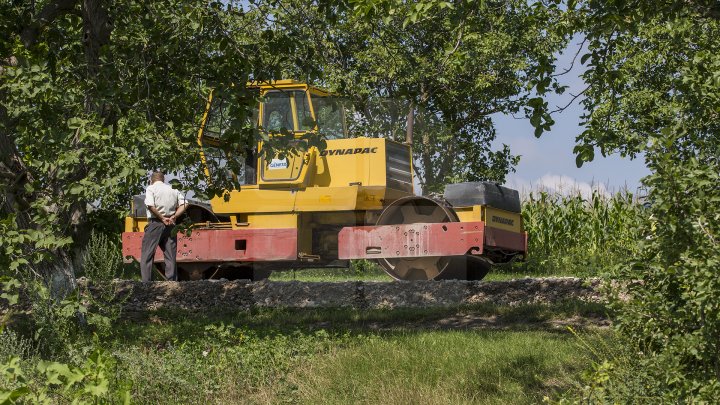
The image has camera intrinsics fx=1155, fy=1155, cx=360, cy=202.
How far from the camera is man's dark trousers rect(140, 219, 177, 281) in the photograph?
17203 mm

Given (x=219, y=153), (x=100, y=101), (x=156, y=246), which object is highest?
(x=100, y=101)

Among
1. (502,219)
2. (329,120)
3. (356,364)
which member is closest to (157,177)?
(329,120)

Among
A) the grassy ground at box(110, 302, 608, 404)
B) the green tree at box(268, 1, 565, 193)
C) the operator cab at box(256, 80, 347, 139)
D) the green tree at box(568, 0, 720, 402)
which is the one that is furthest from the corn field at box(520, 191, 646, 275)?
the green tree at box(568, 0, 720, 402)

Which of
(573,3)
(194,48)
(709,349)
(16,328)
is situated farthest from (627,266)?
(16,328)

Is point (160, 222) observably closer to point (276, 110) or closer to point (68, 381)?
point (276, 110)

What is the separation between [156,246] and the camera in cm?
1741

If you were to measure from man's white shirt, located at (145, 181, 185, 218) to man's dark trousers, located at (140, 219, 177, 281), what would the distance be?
0.27 meters

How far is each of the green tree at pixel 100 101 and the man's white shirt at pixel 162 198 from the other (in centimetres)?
Answer: 399

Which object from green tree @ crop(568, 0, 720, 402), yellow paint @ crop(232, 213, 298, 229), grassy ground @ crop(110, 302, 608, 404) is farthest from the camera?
yellow paint @ crop(232, 213, 298, 229)

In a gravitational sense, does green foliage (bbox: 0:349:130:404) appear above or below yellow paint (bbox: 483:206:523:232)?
below

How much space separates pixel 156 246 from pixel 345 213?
2.90m

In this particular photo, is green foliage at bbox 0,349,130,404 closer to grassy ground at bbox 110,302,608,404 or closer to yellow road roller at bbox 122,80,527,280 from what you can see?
grassy ground at bbox 110,302,608,404

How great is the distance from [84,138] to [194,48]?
1.88m

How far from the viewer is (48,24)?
12.4m
